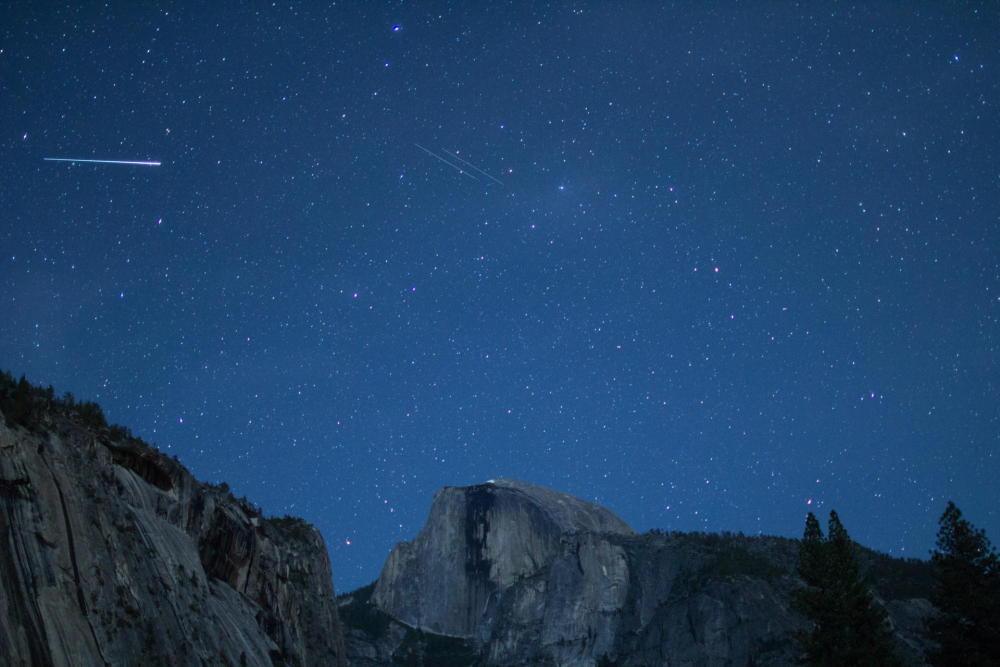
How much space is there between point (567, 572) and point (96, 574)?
482ft

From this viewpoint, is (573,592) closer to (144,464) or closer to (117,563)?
(144,464)

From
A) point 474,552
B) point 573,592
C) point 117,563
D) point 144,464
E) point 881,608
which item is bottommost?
point 881,608

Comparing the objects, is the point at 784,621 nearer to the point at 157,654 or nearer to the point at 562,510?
the point at 562,510

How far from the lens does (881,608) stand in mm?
39000

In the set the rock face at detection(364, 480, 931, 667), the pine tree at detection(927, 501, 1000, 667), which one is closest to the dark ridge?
the pine tree at detection(927, 501, 1000, 667)

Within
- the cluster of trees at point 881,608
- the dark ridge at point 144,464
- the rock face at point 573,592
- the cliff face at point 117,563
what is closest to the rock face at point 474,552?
the rock face at point 573,592

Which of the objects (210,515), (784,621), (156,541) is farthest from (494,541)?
(156,541)

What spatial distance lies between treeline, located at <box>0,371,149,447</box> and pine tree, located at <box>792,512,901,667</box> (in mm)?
38331

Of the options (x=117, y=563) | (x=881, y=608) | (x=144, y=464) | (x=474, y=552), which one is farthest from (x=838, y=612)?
(x=474, y=552)

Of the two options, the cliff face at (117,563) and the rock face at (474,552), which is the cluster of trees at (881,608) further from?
the rock face at (474,552)

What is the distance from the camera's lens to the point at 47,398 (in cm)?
3194

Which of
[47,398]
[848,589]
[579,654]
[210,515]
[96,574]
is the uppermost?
Result: [47,398]

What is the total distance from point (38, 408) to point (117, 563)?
293 inches

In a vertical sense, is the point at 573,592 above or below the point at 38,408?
below
